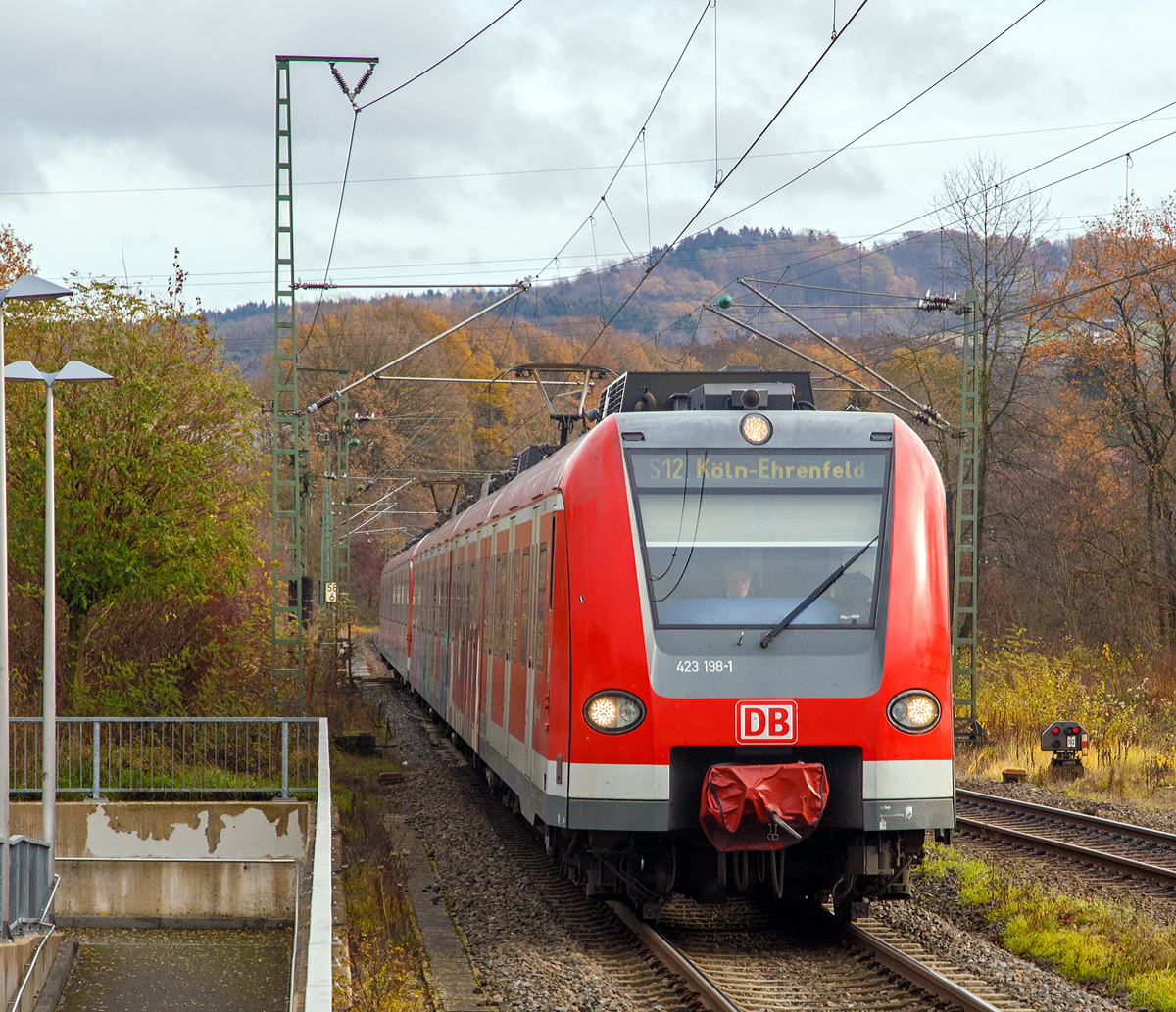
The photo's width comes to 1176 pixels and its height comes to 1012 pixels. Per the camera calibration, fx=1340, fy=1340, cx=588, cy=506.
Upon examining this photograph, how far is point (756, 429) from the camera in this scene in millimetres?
8062

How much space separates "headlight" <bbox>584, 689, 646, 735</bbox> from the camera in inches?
294

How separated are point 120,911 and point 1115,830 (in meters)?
9.47

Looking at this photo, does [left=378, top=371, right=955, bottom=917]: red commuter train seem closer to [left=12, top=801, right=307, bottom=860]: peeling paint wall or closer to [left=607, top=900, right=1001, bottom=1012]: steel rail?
[left=607, top=900, right=1001, bottom=1012]: steel rail

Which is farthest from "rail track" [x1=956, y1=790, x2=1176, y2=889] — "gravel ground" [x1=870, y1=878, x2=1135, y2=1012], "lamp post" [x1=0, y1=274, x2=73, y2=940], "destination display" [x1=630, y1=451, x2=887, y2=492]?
"lamp post" [x1=0, y1=274, x2=73, y2=940]

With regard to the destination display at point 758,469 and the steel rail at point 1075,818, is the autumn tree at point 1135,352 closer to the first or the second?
the steel rail at point 1075,818

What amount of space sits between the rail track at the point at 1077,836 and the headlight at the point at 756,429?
15.1 feet

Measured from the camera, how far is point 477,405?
6819 cm

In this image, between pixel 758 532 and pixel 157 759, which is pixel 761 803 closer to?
pixel 758 532

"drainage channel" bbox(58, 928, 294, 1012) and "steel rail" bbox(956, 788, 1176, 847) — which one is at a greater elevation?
"steel rail" bbox(956, 788, 1176, 847)

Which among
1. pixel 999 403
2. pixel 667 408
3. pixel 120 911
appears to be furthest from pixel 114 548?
pixel 999 403

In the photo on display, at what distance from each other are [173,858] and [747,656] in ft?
28.2

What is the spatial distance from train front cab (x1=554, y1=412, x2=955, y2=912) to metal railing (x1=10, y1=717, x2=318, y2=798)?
6.41 metres

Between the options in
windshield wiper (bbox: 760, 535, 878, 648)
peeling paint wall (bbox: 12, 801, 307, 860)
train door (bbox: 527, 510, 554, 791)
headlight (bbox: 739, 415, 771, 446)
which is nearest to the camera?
windshield wiper (bbox: 760, 535, 878, 648)

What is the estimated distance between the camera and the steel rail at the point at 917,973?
6340 mm
